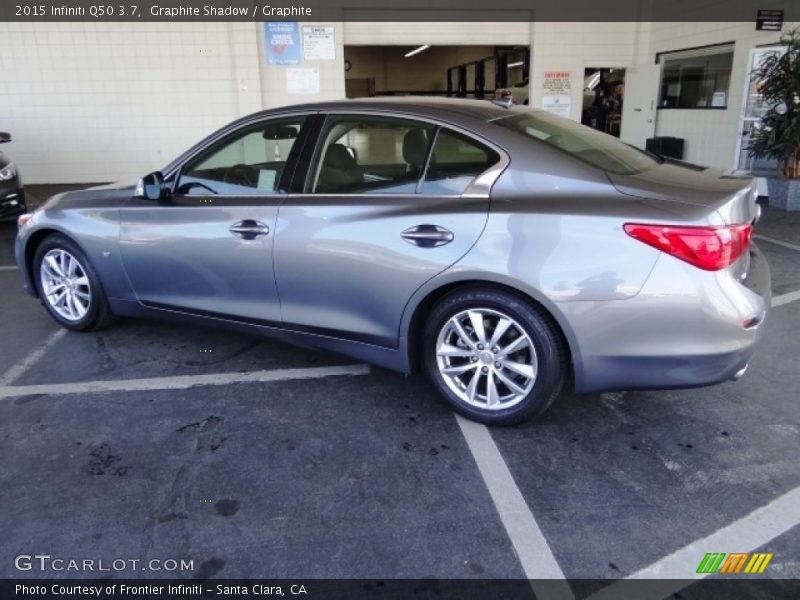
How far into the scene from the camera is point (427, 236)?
118 inches

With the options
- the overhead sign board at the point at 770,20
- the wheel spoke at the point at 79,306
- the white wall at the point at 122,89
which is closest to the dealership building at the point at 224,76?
the white wall at the point at 122,89

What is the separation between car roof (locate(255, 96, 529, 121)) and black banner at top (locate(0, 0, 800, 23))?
9481mm

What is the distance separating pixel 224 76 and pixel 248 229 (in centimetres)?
991

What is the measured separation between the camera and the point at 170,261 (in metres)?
3.82

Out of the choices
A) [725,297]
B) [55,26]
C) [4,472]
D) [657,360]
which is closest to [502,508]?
[657,360]

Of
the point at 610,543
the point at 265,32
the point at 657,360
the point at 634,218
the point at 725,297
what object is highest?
the point at 265,32

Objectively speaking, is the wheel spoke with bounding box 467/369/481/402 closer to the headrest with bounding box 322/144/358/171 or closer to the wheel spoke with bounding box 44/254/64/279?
the headrest with bounding box 322/144/358/171

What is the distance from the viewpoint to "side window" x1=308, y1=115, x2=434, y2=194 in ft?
10.5

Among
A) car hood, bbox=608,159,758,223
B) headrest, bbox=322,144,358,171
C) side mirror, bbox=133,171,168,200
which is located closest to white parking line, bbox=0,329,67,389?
side mirror, bbox=133,171,168,200

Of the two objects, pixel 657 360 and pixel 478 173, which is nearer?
pixel 657 360

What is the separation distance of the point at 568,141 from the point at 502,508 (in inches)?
72.5

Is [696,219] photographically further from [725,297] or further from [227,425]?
[227,425]

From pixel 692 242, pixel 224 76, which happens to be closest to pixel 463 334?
pixel 692 242

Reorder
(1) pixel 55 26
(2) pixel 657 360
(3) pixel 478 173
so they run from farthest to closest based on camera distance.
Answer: (1) pixel 55 26 → (3) pixel 478 173 → (2) pixel 657 360
